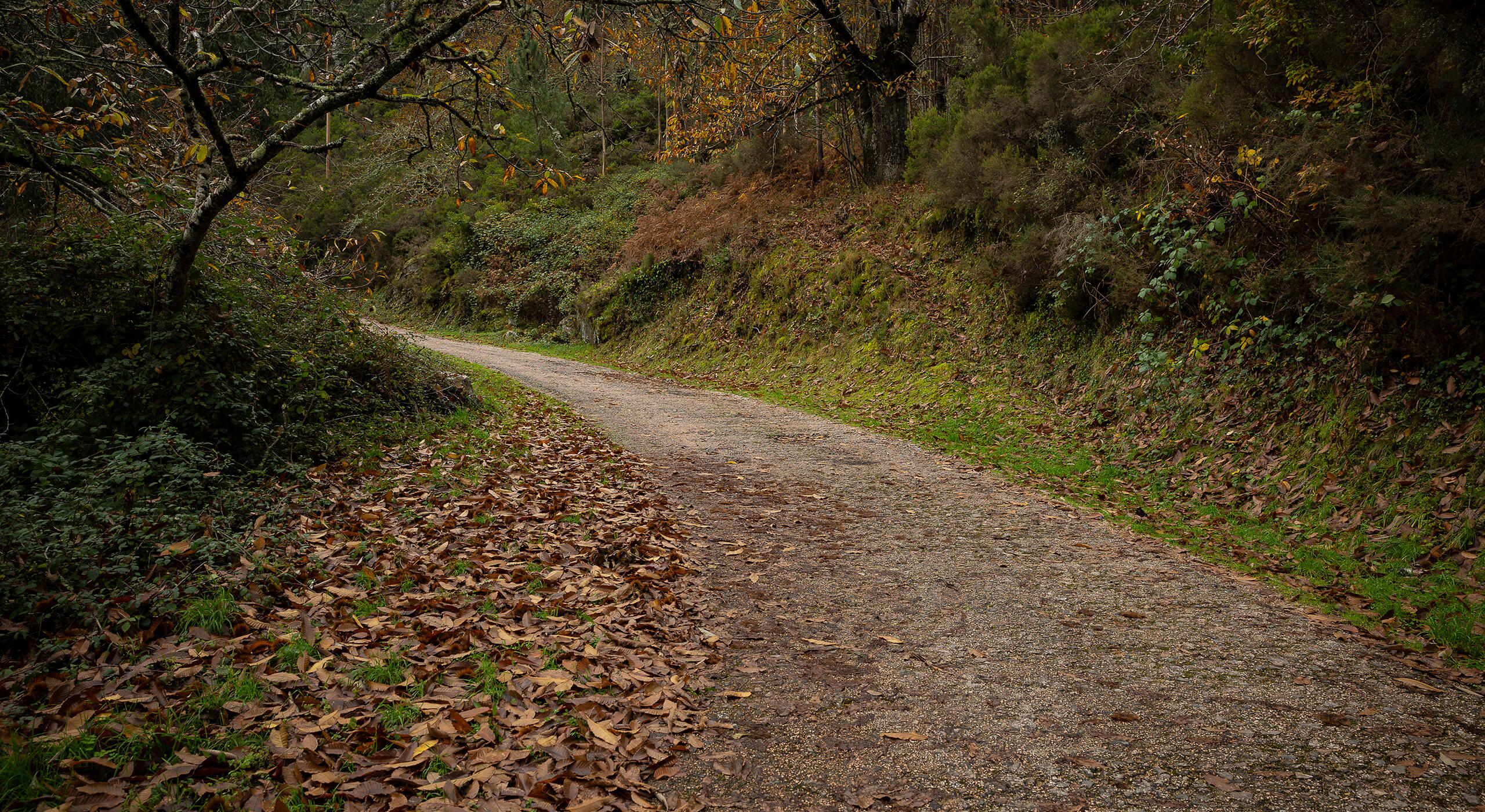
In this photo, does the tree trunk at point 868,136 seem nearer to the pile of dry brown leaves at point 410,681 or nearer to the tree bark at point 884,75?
the tree bark at point 884,75

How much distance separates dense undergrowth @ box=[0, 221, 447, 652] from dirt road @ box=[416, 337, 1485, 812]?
11.6 feet

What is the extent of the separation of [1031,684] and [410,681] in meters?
3.23

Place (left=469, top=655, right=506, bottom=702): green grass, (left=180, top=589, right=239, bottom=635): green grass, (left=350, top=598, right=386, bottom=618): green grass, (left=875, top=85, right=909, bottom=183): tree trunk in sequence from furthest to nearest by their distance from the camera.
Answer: (left=875, top=85, right=909, bottom=183): tree trunk < (left=350, top=598, right=386, bottom=618): green grass < (left=180, top=589, right=239, bottom=635): green grass < (left=469, top=655, right=506, bottom=702): green grass

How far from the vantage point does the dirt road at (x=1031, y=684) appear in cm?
294

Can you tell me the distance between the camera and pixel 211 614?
4.03 m

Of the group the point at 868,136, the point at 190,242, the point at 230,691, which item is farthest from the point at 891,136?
the point at 230,691

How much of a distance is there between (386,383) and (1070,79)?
1096 centimetres

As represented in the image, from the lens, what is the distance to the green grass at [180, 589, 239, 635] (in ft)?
12.9

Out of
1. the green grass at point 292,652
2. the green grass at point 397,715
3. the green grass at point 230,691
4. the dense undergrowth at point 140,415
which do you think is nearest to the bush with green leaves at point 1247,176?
the green grass at point 397,715

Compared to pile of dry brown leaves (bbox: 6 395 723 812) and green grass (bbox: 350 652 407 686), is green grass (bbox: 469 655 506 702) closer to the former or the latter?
pile of dry brown leaves (bbox: 6 395 723 812)

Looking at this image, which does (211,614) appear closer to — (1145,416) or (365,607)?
(365,607)

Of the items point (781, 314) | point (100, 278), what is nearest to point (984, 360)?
point (781, 314)

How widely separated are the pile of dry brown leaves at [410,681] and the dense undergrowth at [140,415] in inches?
17.2

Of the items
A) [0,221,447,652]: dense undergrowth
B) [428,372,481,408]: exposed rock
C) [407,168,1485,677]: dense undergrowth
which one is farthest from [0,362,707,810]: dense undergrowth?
[407,168,1485,677]: dense undergrowth
